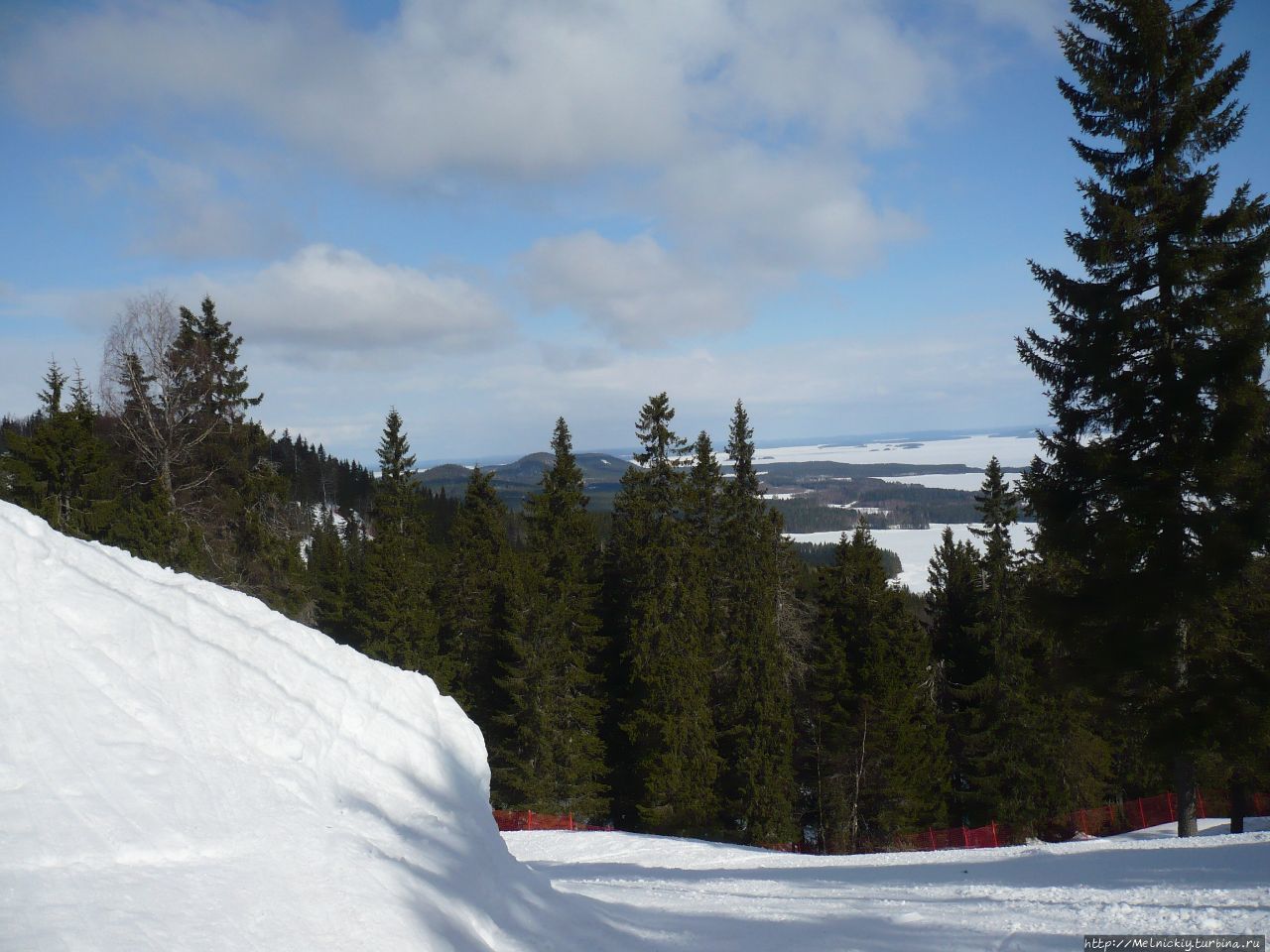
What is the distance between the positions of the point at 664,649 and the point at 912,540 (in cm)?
11732

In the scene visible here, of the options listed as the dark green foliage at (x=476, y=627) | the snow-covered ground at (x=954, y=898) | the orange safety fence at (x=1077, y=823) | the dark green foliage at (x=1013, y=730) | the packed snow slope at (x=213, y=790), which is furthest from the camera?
the dark green foliage at (x=476, y=627)

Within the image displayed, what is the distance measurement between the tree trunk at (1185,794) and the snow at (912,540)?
77.9m

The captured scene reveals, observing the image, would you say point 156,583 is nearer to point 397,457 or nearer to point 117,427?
point 117,427

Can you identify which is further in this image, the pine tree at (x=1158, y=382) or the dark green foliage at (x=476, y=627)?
the dark green foliage at (x=476, y=627)

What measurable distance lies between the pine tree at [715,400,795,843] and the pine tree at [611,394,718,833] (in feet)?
3.14

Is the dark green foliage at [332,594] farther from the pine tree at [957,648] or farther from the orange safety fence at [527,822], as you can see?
the pine tree at [957,648]

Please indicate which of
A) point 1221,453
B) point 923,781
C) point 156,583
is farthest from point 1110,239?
point 923,781

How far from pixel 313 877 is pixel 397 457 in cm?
3478

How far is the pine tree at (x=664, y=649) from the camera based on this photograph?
961 inches

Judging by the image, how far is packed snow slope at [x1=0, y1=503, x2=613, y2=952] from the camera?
4.07m

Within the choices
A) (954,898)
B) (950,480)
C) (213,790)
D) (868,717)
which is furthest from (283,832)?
(950,480)

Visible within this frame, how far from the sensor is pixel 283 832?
5254 mm

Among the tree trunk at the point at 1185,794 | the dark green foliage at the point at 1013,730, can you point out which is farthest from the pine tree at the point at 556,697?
the tree trunk at the point at 1185,794

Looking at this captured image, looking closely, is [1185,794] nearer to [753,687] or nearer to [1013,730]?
[753,687]
